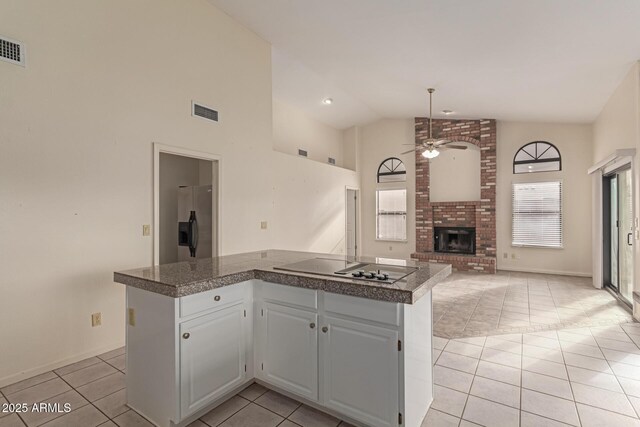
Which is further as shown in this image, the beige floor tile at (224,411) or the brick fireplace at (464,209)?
the brick fireplace at (464,209)

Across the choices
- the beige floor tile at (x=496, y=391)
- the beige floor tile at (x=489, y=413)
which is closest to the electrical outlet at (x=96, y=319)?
the beige floor tile at (x=489, y=413)

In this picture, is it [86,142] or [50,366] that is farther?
[86,142]

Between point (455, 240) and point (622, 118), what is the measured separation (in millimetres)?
3967

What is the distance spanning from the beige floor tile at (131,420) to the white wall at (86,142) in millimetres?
1239

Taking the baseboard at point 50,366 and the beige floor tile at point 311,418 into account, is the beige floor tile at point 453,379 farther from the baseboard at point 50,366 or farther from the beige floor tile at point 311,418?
the baseboard at point 50,366

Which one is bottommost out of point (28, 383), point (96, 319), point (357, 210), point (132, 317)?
point (28, 383)

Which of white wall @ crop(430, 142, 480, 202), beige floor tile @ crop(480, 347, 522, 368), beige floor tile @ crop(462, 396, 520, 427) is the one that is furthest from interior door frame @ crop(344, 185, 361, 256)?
beige floor tile @ crop(462, 396, 520, 427)

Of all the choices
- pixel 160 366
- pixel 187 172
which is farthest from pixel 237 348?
pixel 187 172

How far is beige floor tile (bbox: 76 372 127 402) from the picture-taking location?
2.39m

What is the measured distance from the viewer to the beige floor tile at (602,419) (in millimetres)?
2033

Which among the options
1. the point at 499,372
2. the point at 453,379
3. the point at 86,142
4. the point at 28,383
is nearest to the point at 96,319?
the point at 28,383

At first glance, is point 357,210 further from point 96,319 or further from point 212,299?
point 212,299

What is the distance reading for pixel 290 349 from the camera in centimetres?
222

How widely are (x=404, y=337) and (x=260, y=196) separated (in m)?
3.72
